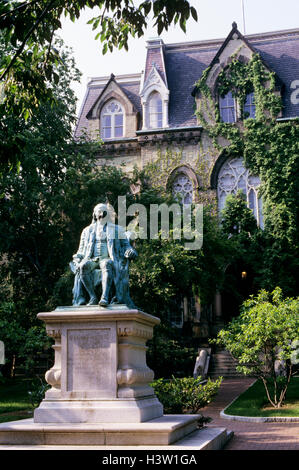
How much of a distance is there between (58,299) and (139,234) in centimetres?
391

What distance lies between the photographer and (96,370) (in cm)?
973

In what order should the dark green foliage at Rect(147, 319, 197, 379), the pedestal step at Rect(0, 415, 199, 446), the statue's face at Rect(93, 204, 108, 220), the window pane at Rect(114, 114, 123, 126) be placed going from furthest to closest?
1. the window pane at Rect(114, 114, 123, 126)
2. the dark green foliage at Rect(147, 319, 197, 379)
3. the statue's face at Rect(93, 204, 108, 220)
4. the pedestal step at Rect(0, 415, 199, 446)

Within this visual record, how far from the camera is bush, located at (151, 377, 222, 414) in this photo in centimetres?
1269

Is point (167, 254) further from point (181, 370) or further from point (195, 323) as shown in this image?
point (195, 323)

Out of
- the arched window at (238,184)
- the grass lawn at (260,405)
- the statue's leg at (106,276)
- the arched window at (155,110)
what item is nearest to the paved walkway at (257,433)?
the grass lawn at (260,405)

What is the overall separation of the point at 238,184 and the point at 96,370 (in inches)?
892

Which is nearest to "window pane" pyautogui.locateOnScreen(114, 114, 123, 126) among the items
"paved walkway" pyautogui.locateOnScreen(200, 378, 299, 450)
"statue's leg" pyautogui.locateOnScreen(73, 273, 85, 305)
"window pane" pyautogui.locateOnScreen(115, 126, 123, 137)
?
"window pane" pyautogui.locateOnScreen(115, 126, 123, 137)

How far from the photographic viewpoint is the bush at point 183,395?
12688 mm

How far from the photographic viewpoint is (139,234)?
2166cm

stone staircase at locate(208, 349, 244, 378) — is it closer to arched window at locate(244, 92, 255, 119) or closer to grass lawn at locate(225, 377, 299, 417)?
grass lawn at locate(225, 377, 299, 417)

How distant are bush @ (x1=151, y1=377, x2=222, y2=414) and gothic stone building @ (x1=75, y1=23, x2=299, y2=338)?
16.0 m

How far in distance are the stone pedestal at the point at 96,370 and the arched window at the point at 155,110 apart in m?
24.2

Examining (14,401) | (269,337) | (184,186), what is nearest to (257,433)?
(269,337)

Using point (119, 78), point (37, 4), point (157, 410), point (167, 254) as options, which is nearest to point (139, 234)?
point (167, 254)
